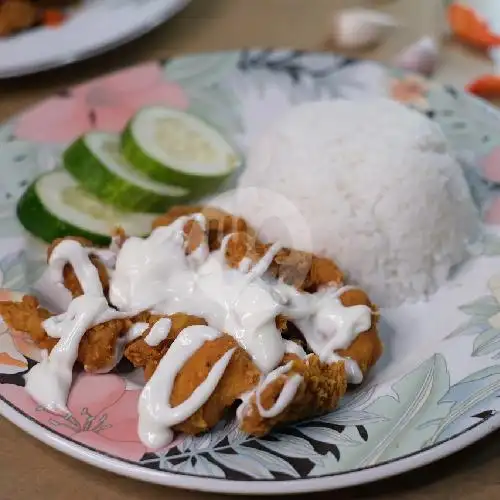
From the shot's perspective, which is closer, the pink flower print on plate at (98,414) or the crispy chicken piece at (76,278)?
the pink flower print on plate at (98,414)

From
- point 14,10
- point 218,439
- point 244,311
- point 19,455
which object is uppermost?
point 14,10

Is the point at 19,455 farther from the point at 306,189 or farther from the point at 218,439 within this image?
the point at 306,189

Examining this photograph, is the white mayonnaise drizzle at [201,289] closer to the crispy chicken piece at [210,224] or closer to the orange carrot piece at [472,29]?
the crispy chicken piece at [210,224]

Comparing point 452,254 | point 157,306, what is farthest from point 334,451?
point 452,254

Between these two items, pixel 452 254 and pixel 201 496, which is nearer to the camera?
pixel 201 496

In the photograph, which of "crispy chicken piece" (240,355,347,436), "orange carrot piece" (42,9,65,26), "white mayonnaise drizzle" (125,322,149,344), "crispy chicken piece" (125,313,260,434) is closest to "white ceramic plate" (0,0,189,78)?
"orange carrot piece" (42,9,65,26)

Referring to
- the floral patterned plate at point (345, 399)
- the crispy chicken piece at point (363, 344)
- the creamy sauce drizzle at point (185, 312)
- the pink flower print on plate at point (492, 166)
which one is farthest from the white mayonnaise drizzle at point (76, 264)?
the pink flower print on plate at point (492, 166)
